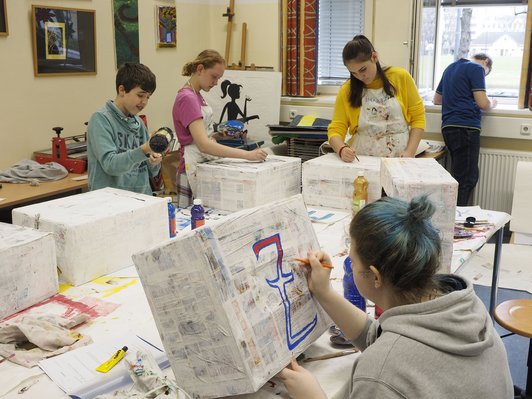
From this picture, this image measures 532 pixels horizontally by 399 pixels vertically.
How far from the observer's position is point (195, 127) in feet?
9.43

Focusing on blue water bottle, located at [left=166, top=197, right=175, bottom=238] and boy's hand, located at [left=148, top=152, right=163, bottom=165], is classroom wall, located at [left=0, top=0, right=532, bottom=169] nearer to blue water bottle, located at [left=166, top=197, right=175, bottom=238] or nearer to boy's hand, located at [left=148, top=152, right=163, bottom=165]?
boy's hand, located at [left=148, top=152, right=163, bottom=165]

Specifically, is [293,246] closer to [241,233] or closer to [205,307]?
[241,233]

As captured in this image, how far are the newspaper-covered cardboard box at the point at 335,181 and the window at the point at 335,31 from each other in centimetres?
236

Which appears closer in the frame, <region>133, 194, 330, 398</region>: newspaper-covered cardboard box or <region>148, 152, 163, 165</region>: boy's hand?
<region>133, 194, 330, 398</region>: newspaper-covered cardboard box

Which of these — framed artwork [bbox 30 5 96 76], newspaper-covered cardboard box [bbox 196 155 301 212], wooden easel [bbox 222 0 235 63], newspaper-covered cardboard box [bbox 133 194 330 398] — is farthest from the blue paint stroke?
wooden easel [bbox 222 0 235 63]

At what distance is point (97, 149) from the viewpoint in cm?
251

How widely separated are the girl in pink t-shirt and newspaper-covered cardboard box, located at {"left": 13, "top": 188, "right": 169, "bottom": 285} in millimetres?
684

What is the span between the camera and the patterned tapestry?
190 inches

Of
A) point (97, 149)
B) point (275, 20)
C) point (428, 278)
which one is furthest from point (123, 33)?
point (428, 278)

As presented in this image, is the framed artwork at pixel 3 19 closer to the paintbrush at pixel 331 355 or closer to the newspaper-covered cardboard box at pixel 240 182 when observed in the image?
the newspaper-covered cardboard box at pixel 240 182

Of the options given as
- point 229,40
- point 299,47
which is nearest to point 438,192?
point 299,47

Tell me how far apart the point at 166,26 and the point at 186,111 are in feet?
7.35

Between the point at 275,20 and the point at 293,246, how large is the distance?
3926 mm

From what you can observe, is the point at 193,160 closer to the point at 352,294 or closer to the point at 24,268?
the point at 24,268
